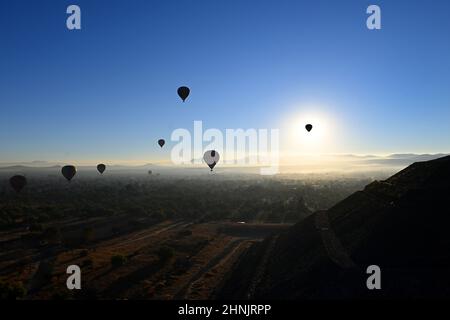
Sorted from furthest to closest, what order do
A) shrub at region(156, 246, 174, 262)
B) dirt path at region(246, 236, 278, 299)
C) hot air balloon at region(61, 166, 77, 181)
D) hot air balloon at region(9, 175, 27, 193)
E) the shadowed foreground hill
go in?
hot air balloon at region(61, 166, 77, 181), hot air balloon at region(9, 175, 27, 193), shrub at region(156, 246, 174, 262), dirt path at region(246, 236, 278, 299), the shadowed foreground hill

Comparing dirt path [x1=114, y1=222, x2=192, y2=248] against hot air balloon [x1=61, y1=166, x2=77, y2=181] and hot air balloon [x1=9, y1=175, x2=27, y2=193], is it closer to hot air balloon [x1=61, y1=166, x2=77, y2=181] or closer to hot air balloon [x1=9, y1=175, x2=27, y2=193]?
hot air balloon [x1=61, y1=166, x2=77, y2=181]

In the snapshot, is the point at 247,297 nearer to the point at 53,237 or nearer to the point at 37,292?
the point at 37,292

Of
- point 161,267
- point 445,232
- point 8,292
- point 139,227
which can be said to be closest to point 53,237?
point 139,227

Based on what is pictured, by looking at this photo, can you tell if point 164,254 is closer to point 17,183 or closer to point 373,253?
point 373,253

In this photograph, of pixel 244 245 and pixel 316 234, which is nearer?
pixel 316 234

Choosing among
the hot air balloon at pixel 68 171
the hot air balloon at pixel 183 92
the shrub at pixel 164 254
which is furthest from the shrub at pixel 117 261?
the hot air balloon at pixel 68 171

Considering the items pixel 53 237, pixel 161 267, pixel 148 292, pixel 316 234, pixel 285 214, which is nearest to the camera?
pixel 148 292

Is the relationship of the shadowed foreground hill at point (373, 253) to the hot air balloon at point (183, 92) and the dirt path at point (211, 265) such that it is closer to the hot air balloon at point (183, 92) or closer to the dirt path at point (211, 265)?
the dirt path at point (211, 265)

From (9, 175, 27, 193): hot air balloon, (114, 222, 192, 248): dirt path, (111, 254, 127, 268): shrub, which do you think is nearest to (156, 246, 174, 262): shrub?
(111, 254, 127, 268): shrub
